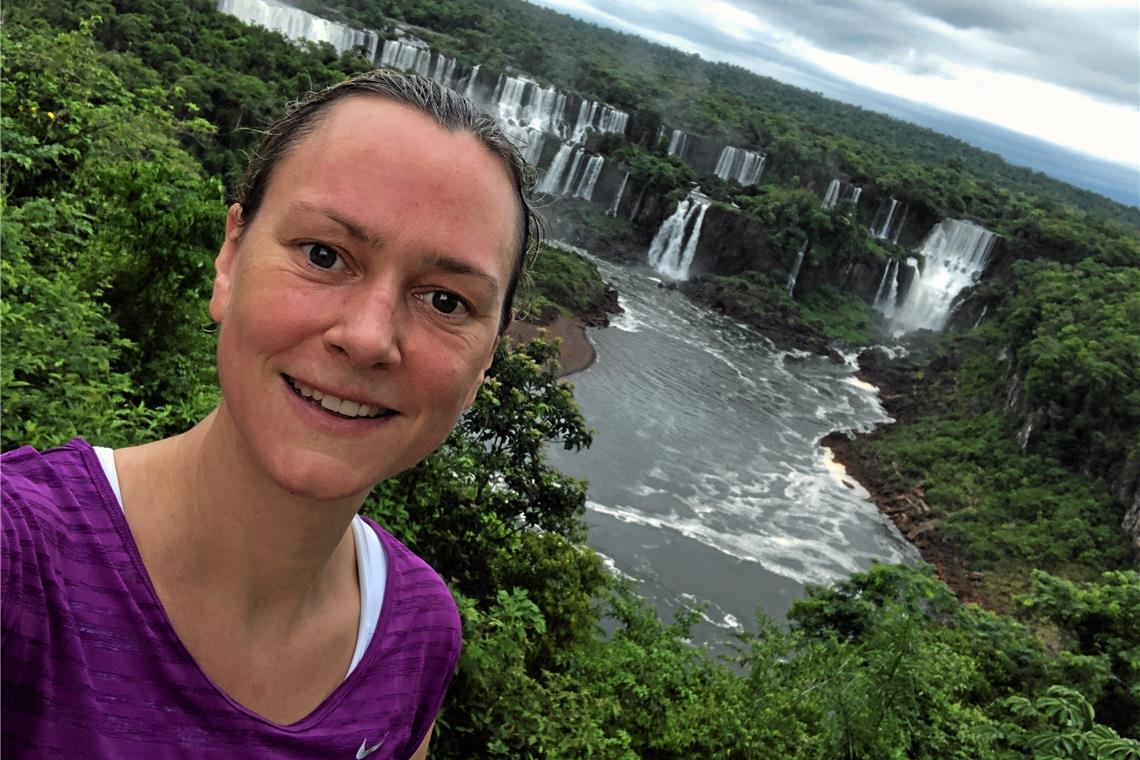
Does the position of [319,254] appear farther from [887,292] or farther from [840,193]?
[840,193]

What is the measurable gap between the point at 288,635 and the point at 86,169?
729 centimetres

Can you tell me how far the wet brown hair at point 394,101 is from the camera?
1117mm

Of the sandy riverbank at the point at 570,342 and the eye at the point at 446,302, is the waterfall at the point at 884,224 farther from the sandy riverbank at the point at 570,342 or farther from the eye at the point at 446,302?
the eye at the point at 446,302

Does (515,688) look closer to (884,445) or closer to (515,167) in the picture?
(515,167)

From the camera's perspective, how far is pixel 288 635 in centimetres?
121

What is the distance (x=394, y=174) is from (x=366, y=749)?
86cm

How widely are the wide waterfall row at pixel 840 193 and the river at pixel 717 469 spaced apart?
45.2 feet

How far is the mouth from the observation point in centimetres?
104

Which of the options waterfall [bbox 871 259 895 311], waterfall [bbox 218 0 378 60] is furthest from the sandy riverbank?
waterfall [bbox 218 0 378 60]

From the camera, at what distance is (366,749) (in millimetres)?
1253

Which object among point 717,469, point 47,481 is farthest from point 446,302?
point 717,469

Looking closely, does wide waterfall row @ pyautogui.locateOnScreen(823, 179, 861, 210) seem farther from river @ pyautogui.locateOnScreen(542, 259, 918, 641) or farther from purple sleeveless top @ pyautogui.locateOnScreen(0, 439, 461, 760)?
purple sleeveless top @ pyautogui.locateOnScreen(0, 439, 461, 760)

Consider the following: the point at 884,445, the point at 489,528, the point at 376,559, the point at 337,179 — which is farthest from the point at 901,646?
the point at 884,445

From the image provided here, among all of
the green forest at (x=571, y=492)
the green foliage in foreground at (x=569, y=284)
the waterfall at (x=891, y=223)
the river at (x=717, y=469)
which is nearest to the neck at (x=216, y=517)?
the green forest at (x=571, y=492)
